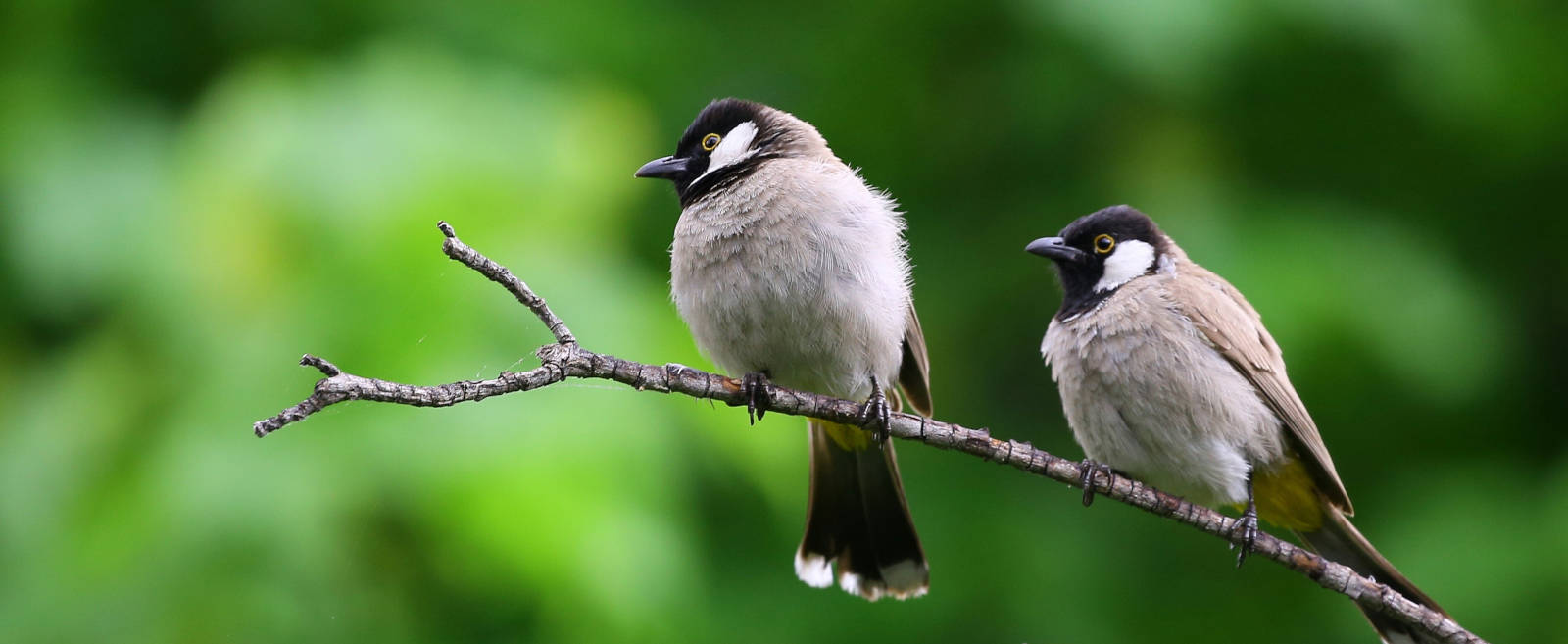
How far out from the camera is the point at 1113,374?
10.5ft

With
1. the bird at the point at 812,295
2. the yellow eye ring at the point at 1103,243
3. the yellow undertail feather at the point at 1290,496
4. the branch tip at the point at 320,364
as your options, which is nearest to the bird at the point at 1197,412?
the yellow undertail feather at the point at 1290,496

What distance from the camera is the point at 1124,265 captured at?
11.5 feet

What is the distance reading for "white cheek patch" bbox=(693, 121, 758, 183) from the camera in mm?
3457

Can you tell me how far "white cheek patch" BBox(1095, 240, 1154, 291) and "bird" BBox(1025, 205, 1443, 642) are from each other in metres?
0.09

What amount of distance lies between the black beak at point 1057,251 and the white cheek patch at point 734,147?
77 centimetres

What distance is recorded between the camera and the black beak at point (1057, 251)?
3422 millimetres

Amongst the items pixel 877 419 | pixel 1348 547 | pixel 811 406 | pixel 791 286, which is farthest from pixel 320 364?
pixel 1348 547

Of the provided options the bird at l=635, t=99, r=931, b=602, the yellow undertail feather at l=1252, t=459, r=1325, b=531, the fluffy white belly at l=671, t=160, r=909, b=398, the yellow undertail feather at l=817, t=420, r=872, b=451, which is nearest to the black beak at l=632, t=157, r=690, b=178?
the bird at l=635, t=99, r=931, b=602

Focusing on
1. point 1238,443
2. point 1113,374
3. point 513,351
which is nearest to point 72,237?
point 513,351

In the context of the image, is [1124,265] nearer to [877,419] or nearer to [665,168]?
[665,168]

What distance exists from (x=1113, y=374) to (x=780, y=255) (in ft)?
2.80

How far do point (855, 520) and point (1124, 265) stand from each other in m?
0.97

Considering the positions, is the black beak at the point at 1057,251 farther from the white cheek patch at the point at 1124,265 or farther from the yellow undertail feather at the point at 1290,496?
the yellow undertail feather at the point at 1290,496

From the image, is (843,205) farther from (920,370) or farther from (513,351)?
(513,351)
